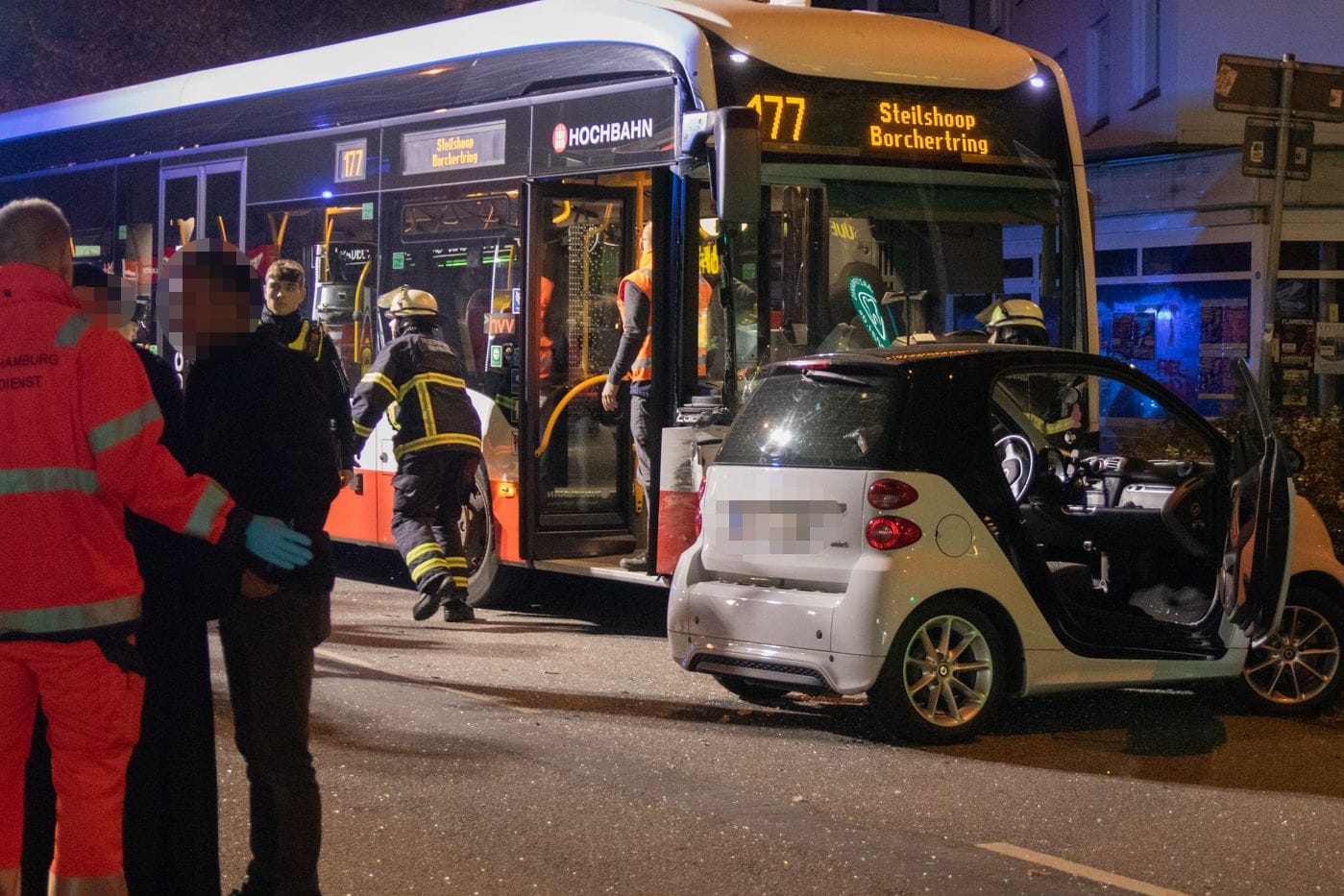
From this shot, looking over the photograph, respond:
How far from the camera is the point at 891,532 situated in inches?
276

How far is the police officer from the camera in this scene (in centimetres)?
835

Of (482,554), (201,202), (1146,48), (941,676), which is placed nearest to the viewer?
(941,676)

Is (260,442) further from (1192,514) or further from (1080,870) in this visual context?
(1192,514)

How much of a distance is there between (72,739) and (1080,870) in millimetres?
3075

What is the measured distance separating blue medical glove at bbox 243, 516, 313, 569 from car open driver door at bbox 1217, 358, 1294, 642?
4.44m

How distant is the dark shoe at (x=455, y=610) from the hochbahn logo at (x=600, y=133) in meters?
2.66

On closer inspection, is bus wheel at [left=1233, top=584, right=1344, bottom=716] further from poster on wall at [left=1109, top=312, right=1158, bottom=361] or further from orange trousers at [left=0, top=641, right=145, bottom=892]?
poster on wall at [left=1109, top=312, right=1158, bottom=361]

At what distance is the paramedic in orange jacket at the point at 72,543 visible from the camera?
3.79 meters

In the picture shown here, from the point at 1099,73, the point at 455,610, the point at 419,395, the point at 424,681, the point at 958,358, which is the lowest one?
the point at 424,681

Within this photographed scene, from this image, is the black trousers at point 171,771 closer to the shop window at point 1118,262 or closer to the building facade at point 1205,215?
the building facade at point 1205,215

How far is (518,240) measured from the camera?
406 inches

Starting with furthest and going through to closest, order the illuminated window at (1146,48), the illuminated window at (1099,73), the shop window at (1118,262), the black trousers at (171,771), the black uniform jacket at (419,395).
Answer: the illuminated window at (1099,73) < the shop window at (1118,262) < the illuminated window at (1146,48) < the black uniform jacket at (419,395) < the black trousers at (171,771)

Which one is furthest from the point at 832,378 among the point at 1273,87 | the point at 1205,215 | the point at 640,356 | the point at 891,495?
the point at 1205,215

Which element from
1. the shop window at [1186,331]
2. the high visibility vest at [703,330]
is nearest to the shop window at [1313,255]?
the shop window at [1186,331]
